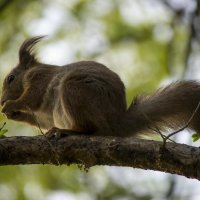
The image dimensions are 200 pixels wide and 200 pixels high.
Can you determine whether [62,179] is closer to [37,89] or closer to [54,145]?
[37,89]

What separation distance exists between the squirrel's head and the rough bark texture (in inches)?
65.9

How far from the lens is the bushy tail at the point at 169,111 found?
5117mm

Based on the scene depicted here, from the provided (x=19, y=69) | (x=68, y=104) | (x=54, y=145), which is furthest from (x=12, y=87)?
(x=54, y=145)

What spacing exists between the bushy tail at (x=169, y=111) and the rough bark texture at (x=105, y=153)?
61cm

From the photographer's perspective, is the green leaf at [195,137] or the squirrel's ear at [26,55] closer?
the green leaf at [195,137]

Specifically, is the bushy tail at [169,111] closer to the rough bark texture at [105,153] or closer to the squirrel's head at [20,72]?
the rough bark texture at [105,153]

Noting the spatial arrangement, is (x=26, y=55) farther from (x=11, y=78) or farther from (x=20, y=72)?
(x=11, y=78)

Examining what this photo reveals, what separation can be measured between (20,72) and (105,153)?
2.36m

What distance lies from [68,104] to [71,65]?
0.63 meters

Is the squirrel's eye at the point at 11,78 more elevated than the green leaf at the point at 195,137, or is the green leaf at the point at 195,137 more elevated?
the squirrel's eye at the point at 11,78

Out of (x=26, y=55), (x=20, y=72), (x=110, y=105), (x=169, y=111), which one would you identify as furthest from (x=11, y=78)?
(x=169, y=111)

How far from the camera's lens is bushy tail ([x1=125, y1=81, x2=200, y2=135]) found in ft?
16.8

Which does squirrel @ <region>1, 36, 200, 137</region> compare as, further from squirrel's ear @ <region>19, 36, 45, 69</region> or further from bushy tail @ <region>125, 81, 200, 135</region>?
squirrel's ear @ <region>19, 36, 45, 69</region>

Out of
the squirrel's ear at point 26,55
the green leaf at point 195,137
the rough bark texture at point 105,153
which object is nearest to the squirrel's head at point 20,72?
the squirrel's ear at point 26,55
